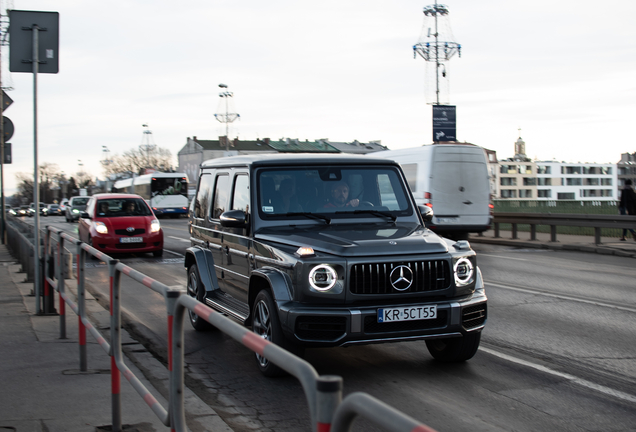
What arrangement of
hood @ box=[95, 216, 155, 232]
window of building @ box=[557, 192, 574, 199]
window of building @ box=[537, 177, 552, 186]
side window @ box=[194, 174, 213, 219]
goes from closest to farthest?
side window @ box=[194, 174, 213, 219] → hood @ box=[95, 216, 155, 232] → window of building @ box=[537, 177, 552, 186] → window of building @ box=[557, 192, 574, 199]

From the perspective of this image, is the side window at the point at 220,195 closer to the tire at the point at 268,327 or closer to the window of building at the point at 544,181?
the tire at the point at 268,327

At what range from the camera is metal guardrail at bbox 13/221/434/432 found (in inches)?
64.9

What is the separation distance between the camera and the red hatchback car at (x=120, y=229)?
56.6 feet

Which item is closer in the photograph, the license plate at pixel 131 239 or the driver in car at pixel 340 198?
the driver in car at pixel 340 198

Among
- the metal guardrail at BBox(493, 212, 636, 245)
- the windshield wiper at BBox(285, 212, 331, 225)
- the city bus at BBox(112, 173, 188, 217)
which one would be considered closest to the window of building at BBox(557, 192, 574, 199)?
the city bus at BBox(112, 173, 188, 217)

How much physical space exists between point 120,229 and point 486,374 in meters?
13.3

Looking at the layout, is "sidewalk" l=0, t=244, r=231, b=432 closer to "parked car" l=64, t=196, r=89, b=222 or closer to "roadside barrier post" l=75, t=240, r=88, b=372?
"roadside barrier post" l=75, t=240, r=88, b=372

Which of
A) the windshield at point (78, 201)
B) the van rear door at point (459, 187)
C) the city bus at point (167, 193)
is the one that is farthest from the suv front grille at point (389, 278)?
the windshield at point (78, 201)

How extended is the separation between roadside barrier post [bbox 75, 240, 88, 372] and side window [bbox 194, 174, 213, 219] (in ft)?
6.79


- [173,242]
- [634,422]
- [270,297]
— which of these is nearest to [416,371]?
[270,297]

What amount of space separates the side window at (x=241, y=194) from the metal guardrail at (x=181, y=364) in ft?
5.15

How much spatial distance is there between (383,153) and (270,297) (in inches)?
634

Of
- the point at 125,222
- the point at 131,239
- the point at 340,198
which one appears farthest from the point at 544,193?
the point at 340,198

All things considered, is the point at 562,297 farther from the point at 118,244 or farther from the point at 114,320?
the point at 118,244
